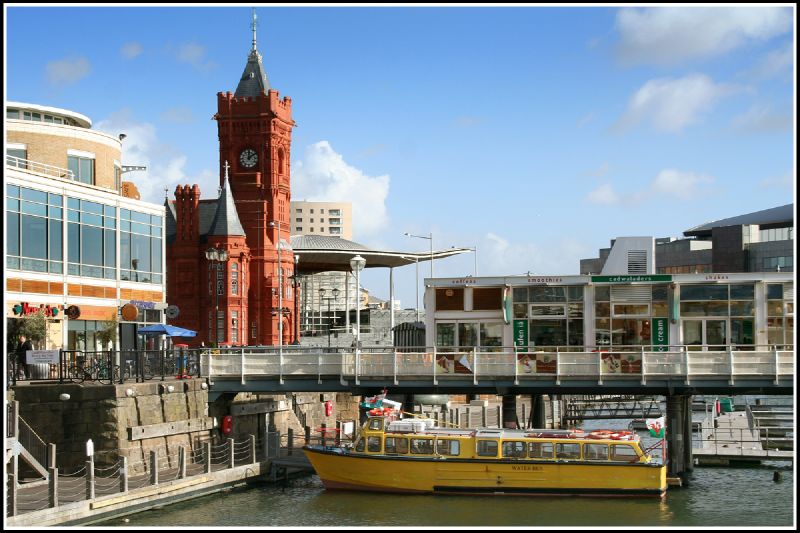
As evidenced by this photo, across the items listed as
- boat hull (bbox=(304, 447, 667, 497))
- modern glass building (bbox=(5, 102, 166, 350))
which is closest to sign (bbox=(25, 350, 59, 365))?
modern glass building (bbox=(5, 102, 166, 350))

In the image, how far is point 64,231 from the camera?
53.6m

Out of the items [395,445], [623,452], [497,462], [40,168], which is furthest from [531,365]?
[40,168]

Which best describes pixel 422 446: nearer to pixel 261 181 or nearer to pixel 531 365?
pixel 531 365

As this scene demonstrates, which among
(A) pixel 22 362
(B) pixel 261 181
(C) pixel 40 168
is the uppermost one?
(B) pixel 261 181

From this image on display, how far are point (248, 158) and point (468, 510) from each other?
9100 cm

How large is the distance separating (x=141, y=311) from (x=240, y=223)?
61.7m

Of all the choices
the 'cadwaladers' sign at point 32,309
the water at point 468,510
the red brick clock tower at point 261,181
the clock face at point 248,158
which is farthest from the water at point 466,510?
the clock face at point 248,158

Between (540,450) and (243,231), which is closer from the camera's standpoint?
(540,450)

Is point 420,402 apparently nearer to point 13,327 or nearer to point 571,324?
point 571,324

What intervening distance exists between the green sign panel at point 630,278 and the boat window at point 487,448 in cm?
1061

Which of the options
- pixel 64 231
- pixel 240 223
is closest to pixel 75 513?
pixel 64 231

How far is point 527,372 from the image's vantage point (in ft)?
152

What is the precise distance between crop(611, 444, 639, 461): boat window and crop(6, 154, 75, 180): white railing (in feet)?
95.9

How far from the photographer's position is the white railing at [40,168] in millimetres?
55812
